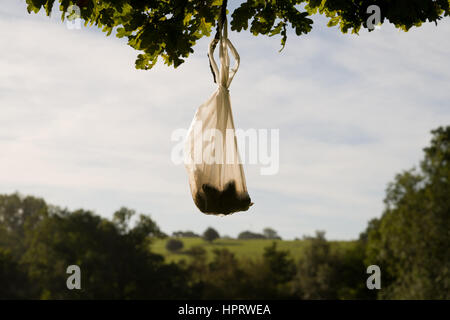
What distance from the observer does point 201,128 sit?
4.18m

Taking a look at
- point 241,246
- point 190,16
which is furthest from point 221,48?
point 241,246

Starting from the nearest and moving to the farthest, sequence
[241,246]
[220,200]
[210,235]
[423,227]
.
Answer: [220,200] < [423,227] < [241,246] < [210,235]

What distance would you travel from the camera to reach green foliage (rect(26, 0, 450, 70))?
13.4 feet

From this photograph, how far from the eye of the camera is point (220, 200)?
407cm

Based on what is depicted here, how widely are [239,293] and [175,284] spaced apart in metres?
7.26

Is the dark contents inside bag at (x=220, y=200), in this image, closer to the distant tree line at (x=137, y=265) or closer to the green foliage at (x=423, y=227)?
the green foliage at (x=423, y=227)

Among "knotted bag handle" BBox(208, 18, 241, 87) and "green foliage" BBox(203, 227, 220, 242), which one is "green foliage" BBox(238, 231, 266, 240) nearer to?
"green foliage" BBox(203, 227, 220, 242)

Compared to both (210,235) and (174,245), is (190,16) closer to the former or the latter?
(174,245)

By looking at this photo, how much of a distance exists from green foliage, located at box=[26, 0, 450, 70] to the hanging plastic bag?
291 millimetres

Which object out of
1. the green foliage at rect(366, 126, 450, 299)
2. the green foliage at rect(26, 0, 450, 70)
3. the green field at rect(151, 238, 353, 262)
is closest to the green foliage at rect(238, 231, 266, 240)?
the green field at rect(151, 238, 353, 262)

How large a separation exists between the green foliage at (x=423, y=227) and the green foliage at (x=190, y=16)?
26326 mm

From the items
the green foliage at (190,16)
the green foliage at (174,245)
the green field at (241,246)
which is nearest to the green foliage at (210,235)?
the green field at (241,246)

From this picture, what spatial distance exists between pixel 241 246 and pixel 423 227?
5043 cm

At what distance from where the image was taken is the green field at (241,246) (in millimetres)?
67588
